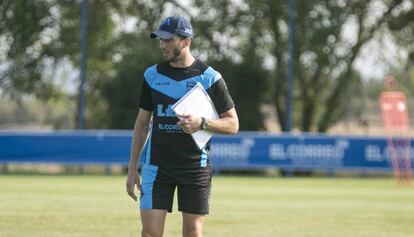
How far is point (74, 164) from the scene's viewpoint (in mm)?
28547

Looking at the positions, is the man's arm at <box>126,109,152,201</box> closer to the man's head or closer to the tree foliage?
the man's head

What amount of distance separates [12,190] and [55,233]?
8115 millimetres

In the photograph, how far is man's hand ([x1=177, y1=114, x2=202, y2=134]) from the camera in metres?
7.06

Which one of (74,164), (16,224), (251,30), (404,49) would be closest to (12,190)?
(16,224)

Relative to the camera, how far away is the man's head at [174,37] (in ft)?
23.5

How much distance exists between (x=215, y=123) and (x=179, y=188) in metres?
0.57

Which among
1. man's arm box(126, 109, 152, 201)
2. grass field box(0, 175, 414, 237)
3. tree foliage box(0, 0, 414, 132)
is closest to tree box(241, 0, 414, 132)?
tree foliage box(0, 0, 414, 132)

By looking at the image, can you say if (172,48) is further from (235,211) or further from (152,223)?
(235,211)

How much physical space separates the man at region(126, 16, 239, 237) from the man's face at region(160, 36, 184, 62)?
10 mm

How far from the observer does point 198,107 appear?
23.7ft

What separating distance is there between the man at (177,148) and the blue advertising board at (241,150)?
20964mm

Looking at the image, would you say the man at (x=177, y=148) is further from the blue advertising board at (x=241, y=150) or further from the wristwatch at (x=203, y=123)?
the blue advertising board at (x=241, y=150)

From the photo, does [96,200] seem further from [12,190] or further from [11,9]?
[11,9]

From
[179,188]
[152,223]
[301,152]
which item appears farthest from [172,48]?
[301,152]
